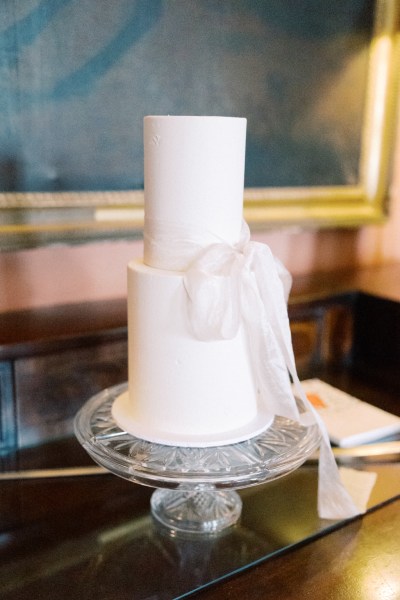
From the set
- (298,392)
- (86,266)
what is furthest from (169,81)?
(298,392)

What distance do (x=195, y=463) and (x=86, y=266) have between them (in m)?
0.48

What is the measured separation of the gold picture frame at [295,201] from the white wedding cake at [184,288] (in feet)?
1.00

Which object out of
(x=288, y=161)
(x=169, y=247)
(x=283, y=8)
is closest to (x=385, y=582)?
(x=169, y=247)

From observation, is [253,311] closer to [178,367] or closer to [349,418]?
[178,367]

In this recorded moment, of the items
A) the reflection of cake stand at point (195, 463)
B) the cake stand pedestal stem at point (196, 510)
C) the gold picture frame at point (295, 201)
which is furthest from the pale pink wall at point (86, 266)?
the cake stand pedestal stem at point (196, 510)

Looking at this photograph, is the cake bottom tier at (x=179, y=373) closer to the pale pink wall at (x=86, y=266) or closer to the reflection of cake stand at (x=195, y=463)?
the reflection of cake stand at (x=195, y=463)

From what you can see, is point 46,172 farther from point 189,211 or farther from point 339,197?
point 339,197

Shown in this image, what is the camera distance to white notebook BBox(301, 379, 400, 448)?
2.56ft

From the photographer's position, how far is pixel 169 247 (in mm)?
553

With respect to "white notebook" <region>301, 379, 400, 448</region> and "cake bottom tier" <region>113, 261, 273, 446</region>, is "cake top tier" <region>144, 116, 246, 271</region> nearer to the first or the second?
"cake bottom tier" <region>113, 261, 273, 446</region>

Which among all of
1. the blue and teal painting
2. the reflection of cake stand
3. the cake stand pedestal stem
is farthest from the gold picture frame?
the cake stand pedestal stem

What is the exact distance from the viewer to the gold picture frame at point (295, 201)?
32.1 inches

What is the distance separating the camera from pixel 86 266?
0.93 meters

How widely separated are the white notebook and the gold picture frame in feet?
1.13
